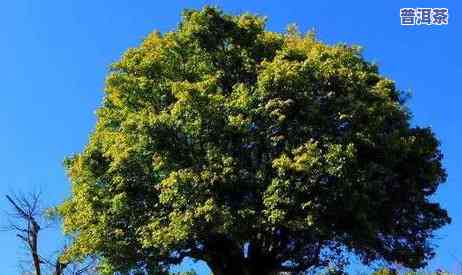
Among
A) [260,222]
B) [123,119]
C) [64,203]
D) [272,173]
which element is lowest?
[260,222]

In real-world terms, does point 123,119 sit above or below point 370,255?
above

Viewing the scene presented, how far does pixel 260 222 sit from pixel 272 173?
1.72m

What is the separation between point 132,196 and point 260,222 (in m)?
5.39

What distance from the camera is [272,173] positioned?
918 inches

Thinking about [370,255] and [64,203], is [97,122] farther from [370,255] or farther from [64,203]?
[370,255]

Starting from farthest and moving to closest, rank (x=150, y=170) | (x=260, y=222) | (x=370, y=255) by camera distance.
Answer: (x=370, y=255)
(x=150, y=170)
(x=260, y=222)

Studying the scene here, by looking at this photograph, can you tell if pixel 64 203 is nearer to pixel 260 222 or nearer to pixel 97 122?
pixel 97 122

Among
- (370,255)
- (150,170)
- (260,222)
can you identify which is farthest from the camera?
(370,255)

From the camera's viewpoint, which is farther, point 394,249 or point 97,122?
point 97,122

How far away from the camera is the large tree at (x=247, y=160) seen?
75.7 ft

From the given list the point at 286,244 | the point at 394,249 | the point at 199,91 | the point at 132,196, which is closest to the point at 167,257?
the point at 132,196

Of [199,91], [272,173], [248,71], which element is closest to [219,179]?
[272,173]

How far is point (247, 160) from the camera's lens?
23.8m

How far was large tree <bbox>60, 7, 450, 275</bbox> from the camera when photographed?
75.7ft
